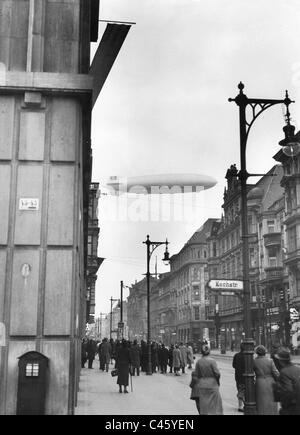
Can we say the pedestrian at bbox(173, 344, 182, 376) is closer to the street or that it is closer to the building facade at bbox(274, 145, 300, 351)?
the street

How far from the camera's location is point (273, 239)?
212 feet

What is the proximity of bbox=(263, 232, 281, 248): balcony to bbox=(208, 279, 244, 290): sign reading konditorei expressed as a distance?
180 ft

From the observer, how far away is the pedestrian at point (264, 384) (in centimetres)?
1002

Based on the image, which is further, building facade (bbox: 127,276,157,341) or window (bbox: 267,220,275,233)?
building facade (bbox: 127,276,157,341)

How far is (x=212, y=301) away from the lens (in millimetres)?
90188

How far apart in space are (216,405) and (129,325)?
517 ft

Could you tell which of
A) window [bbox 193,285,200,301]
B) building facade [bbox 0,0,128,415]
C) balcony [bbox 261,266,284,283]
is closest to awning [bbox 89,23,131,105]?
building facade [bbox 0,0,128,415]

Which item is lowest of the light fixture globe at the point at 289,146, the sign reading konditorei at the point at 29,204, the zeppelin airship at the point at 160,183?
the sign reading konditorei at the point at 29,204

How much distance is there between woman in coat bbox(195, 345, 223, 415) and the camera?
9375mm

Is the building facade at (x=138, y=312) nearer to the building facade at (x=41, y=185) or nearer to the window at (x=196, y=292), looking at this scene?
the window at (x=196, y=292)

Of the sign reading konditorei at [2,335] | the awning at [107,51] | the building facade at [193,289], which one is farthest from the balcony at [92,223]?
the building facade at [193,289]

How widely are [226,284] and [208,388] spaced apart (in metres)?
2.35

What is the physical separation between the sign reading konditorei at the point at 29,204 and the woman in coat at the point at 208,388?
13.2 ft
